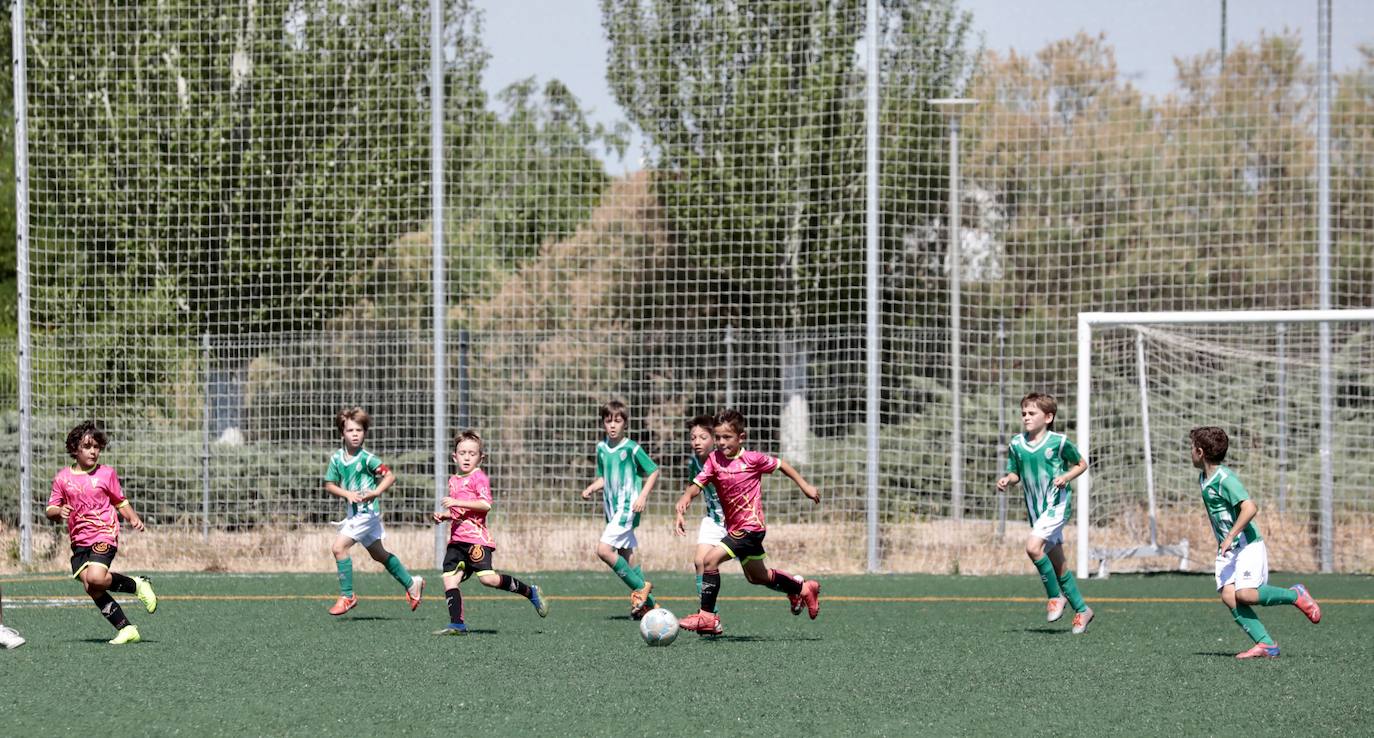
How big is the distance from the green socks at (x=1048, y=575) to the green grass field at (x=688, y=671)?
24 centimetres

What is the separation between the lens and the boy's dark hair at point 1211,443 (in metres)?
9.20

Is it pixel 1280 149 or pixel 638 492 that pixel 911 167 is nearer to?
pixel 1280 149

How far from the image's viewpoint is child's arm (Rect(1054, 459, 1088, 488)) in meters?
10.6

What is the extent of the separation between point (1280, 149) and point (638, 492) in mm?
10551

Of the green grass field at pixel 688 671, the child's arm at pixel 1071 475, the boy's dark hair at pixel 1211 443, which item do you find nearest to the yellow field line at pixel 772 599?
the green grass field at pixel 688 671

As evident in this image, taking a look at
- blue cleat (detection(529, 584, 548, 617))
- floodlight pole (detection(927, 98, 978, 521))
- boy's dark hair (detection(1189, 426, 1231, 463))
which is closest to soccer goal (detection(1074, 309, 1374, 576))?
floodlight pole (detection(927, 98, 978, 521))

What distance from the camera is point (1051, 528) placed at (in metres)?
10.9

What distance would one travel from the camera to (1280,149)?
19.0 metres

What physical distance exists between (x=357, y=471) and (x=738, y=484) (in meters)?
3.08

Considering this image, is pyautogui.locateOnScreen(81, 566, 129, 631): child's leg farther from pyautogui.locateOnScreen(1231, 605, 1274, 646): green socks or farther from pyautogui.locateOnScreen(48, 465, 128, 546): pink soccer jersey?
pyautogui.locateOnScreen(1231, 605, 1274, 646): green socks

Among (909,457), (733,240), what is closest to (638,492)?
(909,457)

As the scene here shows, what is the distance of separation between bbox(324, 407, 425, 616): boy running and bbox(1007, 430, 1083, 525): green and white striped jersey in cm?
423

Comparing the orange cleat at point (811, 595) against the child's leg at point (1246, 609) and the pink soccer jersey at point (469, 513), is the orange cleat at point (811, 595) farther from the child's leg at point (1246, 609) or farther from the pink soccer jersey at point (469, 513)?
the child's leg at point (1246, 609)

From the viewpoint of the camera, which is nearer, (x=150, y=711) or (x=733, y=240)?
(x=150, y=711)
